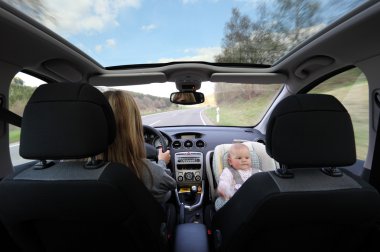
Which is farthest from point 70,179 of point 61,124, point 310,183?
point 310,183

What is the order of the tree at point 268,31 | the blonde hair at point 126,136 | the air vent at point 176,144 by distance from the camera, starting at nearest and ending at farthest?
1. the blonde hair at point 126,136
2. the tree at point 268,31
3. the air vent at point 176,144

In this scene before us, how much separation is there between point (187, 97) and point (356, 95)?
2.15 meters

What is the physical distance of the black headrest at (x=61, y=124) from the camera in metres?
1.30

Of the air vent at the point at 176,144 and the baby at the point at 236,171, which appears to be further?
the air vent at the point at 176,144

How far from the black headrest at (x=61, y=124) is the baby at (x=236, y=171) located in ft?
5.57

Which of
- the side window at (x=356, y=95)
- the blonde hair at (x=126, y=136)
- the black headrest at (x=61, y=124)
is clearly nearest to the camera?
the black headrest at (x=61, y=124)

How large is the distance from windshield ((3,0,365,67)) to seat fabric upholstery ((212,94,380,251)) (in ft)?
3.52

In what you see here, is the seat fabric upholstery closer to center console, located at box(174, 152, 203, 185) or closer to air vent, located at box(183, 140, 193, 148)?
center console, located at box(174, 152, 203, 185)

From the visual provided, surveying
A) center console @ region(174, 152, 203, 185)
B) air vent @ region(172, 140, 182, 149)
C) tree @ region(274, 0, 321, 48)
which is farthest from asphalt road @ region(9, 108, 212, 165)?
tree @ region(274, 0, 321, 48)

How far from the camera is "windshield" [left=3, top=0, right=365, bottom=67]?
7.42 ft

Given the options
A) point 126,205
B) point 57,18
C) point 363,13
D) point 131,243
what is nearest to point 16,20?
point 57,18

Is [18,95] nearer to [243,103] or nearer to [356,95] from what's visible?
[243,103]

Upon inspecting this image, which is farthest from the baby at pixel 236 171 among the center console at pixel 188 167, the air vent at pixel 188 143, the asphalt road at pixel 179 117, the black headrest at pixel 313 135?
the asphalt road at pixel 179 117

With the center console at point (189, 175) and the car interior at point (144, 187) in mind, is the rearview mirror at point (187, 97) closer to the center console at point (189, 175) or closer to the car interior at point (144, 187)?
the center console at point (189, 175)
